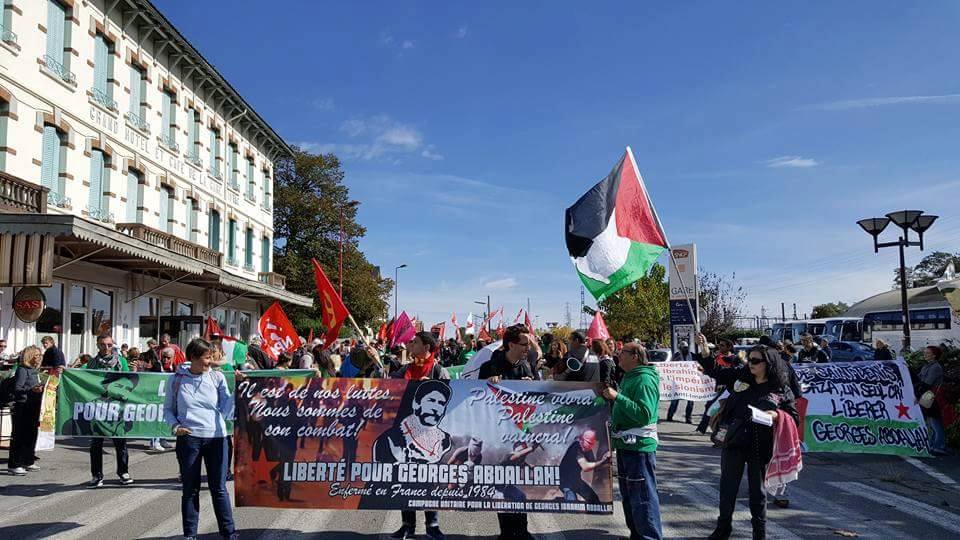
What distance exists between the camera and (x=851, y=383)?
1080cm

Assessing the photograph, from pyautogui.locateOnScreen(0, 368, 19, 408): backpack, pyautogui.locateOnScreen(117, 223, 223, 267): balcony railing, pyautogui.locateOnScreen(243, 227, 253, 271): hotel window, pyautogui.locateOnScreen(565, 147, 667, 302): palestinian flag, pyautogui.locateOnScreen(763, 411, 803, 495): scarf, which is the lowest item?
pyautogui.locateOnScreen(763, 411, 803, 495): scarf

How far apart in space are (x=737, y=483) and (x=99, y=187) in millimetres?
18956

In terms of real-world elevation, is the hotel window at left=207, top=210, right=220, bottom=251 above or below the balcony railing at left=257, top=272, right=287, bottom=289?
above

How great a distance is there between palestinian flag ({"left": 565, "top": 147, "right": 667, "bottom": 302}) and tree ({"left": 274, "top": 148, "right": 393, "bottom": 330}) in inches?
1650

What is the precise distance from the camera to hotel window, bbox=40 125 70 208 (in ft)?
56.1

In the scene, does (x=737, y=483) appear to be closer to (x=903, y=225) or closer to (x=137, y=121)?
(x=903, y=225)

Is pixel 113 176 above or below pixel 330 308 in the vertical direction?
above

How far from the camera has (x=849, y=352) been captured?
31.3m

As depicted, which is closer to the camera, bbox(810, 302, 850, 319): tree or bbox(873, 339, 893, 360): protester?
bbox(873, 339, 893, 360): protester

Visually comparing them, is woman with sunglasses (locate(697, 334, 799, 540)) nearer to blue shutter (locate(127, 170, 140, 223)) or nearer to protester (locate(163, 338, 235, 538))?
protester (locate(163, 338, 235, 538))

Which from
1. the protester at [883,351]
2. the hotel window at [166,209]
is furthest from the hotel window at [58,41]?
the protester at [883,351]

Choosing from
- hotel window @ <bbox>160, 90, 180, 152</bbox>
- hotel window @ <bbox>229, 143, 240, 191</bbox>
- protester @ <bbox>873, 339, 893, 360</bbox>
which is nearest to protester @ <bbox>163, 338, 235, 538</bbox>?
protester @ <bbox>873, 339, 893, 360</bbox>

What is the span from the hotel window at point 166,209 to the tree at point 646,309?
38.3 metres

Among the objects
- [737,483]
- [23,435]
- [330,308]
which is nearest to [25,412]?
[23,435]
